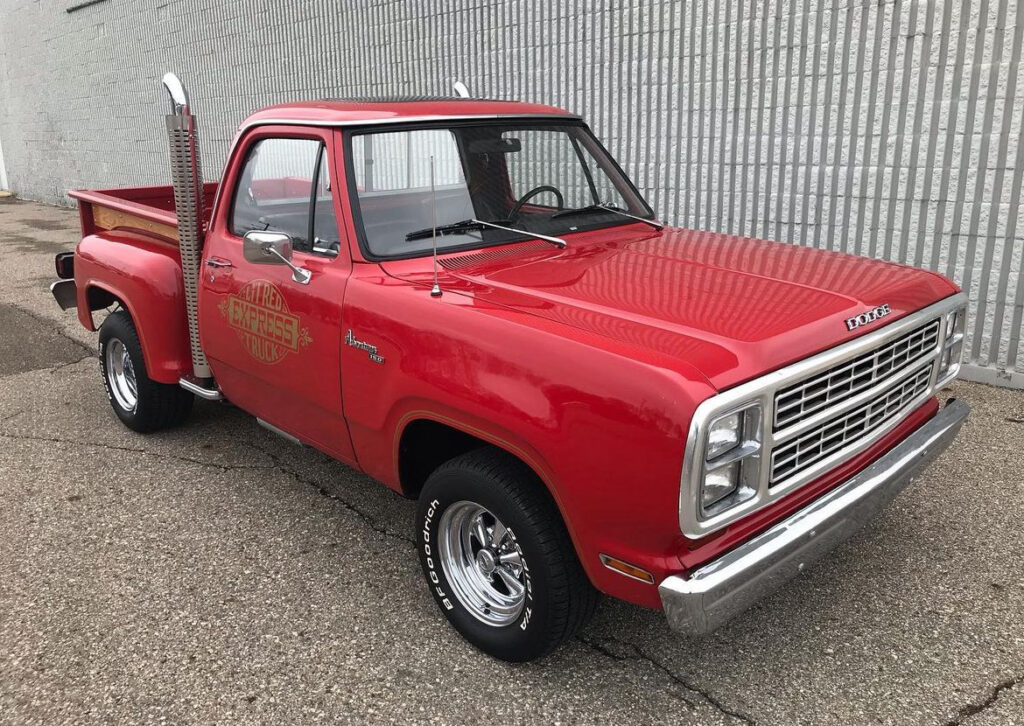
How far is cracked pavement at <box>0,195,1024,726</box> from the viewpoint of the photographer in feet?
9.20

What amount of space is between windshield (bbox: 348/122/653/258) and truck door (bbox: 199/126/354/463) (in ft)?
0.57

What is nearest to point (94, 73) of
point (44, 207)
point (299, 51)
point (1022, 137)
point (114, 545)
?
point (44, 207)

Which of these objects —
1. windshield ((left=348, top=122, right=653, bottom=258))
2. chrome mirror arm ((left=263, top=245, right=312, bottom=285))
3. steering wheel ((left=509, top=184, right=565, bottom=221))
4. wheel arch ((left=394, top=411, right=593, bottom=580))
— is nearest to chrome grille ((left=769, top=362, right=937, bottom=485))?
wheel arch ((left=394, top=411, right=593, bottom=580))

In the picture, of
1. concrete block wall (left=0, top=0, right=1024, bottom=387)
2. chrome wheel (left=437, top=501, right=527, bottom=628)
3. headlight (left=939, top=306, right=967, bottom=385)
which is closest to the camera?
chrome wheel (left=437, top=501, right=527, bottom=628)

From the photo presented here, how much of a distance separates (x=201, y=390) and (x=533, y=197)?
207cm

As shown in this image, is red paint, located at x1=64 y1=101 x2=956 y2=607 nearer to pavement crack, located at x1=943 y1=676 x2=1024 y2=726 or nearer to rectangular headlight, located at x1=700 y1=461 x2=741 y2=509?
rectangular headlight, located at x1=700 y1=461 x2=741 y2=509

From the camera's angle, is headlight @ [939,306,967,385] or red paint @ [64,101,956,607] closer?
red paint @ [64,101,956,607]

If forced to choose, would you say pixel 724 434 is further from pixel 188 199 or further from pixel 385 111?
pixel 188 199

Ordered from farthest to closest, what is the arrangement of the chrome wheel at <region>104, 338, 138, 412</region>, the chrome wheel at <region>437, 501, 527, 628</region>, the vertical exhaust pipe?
1. the chrome wheel at <region>104, 338, 138, 412</region>
2. the vertical exhaust pipe
3. the chrome wheel at <region>437, 501, 527, 628</region>

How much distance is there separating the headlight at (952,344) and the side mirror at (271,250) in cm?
262

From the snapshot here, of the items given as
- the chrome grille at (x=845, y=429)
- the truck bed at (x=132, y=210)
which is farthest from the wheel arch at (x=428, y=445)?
the truck bed at (x=132, y=210)

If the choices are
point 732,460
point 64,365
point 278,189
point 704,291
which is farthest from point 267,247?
point 64,365

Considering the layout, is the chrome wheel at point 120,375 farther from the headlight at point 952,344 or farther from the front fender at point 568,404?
the headlight at point 952,344

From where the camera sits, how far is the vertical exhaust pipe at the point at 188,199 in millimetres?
4355
